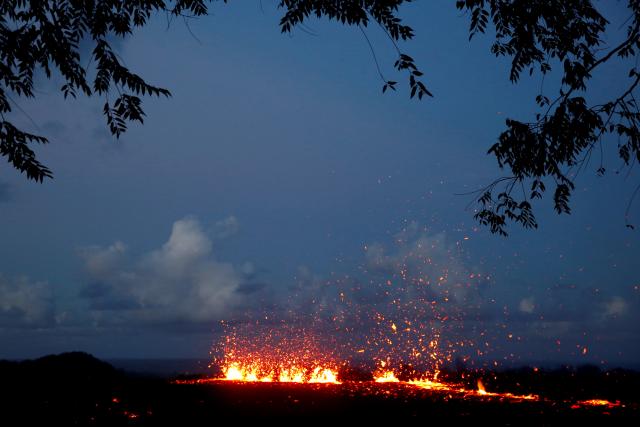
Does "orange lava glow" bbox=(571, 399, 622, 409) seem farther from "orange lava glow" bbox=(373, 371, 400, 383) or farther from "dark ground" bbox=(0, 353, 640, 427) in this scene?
"orange lava glow" bbox=(373, 371, 400, 383)

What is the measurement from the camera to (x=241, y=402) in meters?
19.3

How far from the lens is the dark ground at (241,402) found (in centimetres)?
1416

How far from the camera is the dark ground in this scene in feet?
46.5

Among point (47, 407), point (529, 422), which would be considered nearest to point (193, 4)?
point (47, 407)

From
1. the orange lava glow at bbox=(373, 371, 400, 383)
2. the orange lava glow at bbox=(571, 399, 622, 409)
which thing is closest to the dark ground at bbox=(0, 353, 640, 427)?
the orange lava glow at bbox=(571, 399, 622, 409)

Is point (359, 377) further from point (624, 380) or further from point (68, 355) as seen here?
point (68, 355)

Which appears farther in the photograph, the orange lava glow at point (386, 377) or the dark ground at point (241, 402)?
the orange lava glow at point (386, 377)

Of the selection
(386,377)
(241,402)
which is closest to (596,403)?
(241,402)

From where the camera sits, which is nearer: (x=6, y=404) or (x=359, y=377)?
(x=6, y=404)

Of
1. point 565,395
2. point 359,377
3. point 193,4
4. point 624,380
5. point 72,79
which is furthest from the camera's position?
point 359,377

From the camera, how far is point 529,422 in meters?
15.6

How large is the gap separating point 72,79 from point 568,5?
10.00m

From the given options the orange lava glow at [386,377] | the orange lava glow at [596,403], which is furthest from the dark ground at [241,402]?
the orange lava glow at [386,377]

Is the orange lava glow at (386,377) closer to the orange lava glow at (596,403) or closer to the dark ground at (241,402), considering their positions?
the dark ground at (241,402)
